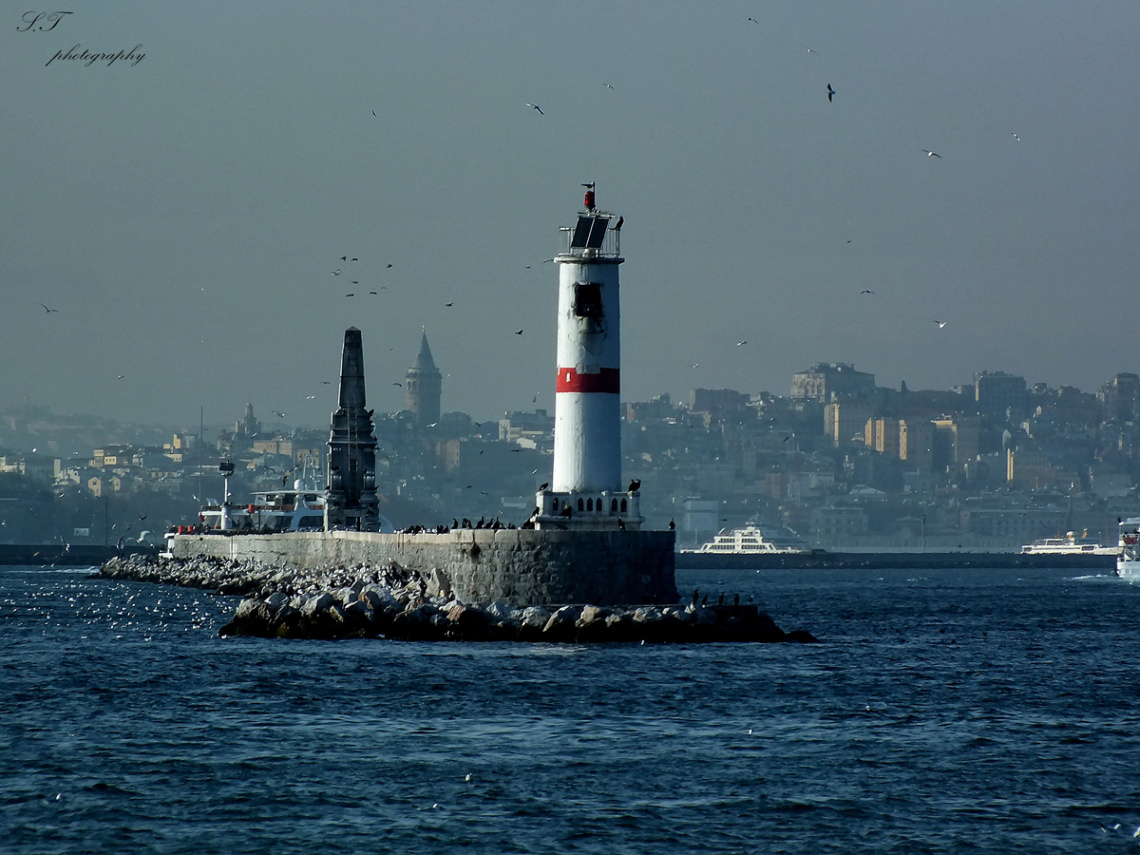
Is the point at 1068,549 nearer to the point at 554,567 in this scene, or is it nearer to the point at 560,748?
the point at 554,567

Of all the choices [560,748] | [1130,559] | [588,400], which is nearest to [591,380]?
[588,400]

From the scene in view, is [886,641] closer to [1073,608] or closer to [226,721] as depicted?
[226,721]

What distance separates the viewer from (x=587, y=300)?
36.8 meters

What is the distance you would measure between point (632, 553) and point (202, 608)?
19.4 metres

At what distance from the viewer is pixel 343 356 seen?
62.3 meters

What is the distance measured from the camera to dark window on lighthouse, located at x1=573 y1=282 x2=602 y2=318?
120ft

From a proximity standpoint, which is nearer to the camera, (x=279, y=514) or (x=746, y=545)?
(x=279, y=514)

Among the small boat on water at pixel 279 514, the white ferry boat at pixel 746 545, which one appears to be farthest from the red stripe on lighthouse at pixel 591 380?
the white ferry boat at pixel 746 545

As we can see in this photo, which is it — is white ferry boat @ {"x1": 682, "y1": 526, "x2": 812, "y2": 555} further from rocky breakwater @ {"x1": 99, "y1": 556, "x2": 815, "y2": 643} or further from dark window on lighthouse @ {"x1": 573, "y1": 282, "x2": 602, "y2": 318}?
dark window on lighthouse @ {"x1": 573, "y1": 282, "x2": 602, "y2": 318}

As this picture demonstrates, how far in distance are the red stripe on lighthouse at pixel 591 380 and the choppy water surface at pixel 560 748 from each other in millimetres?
5541

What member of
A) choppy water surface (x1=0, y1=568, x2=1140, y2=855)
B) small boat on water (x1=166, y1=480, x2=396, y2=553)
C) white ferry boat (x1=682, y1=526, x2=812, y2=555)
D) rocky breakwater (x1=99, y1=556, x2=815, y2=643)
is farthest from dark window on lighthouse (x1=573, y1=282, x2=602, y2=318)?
white ferry boat (x1=682, y1=526, x2=812, y2=555)

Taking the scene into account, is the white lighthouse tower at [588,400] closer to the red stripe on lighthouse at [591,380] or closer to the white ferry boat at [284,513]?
the red stripe on lighthouse at [591,380]

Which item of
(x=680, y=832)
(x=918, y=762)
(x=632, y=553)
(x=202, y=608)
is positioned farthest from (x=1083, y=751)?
(x=202, y=608)

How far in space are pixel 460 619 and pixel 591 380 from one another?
17.9 feet
